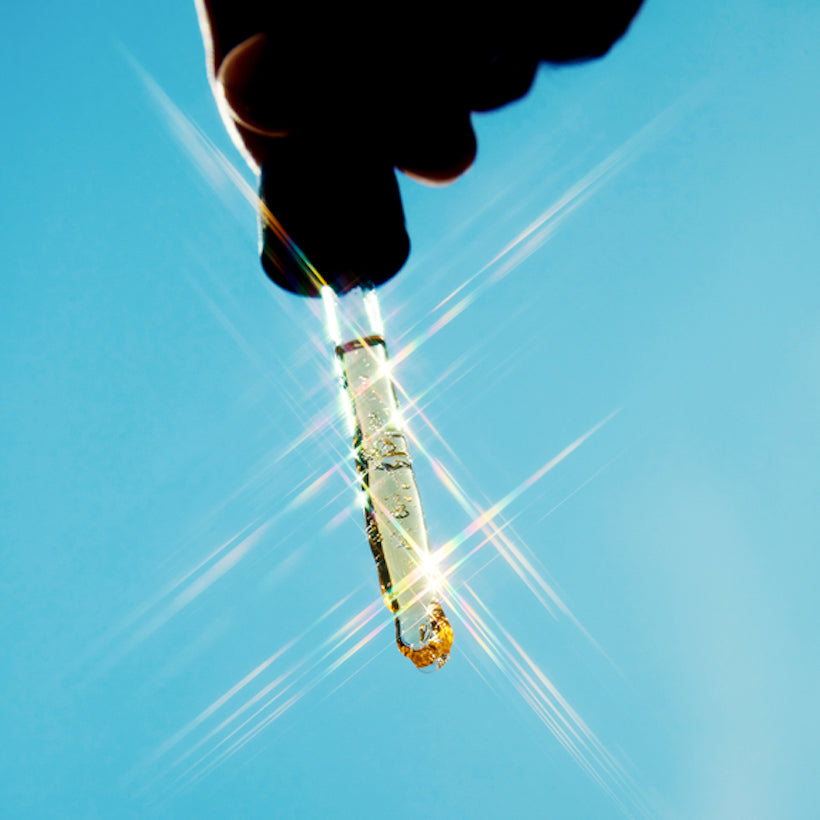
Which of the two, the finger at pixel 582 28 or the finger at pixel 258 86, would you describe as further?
the finger at pixel 582 28

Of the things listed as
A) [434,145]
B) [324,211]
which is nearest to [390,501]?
[324,211]

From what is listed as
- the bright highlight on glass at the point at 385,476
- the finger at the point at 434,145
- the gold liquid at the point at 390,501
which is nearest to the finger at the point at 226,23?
the finger at the point at 434,145

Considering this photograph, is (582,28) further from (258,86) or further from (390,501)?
(390,501)

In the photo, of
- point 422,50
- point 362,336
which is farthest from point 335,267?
point 422,50

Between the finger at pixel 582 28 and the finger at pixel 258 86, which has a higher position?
the finger at pixel 258 86

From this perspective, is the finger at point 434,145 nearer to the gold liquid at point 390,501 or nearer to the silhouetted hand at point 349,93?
the silhouetted hand at point 349,93
